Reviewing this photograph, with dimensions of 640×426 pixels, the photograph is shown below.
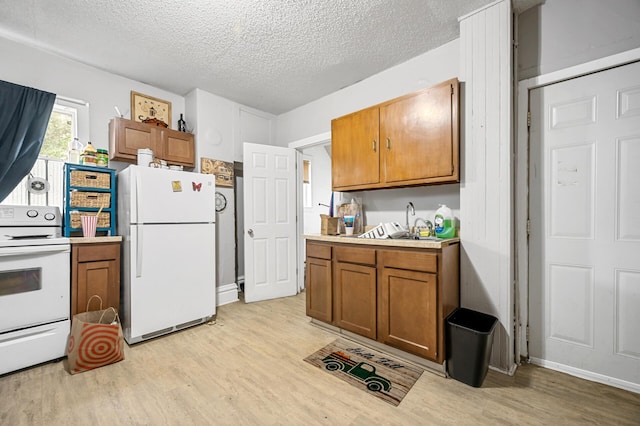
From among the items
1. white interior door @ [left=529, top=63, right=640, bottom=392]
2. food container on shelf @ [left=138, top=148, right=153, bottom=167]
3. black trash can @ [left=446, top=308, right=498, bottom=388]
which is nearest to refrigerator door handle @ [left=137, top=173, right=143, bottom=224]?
food container on shelf @ [left=138, top=148, right=153, bottom=167]

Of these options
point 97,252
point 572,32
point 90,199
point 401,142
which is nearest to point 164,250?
point 97,252

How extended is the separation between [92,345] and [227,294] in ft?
5.41

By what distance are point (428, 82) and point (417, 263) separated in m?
1.83

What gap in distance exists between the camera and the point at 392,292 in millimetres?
2121

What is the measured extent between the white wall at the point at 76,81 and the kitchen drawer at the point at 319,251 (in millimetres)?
2400

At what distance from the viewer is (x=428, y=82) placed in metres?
2.64

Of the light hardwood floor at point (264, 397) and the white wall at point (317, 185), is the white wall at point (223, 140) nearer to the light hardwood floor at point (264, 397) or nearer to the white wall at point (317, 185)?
the light hardwood floor at point (264, 397)

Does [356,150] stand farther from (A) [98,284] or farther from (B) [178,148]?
(A) [98,284]

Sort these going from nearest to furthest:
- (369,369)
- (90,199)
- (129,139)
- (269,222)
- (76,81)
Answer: (369,369) → (90,199) → (76,81) → (129,139) → (269,222)

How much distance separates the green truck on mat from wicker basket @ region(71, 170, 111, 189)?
260cm

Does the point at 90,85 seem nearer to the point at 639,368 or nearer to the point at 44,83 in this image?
the point at 44,83

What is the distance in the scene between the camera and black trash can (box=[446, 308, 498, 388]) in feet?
5.69

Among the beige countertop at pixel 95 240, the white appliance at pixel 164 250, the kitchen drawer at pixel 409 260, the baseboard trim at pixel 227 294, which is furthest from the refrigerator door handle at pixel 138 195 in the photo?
the kitchen drawer at pixel 409 260

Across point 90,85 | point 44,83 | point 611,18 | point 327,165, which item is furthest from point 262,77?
point 611,18
